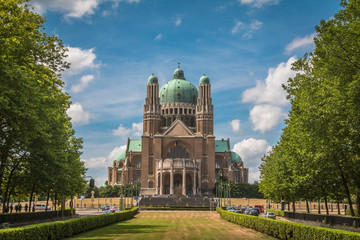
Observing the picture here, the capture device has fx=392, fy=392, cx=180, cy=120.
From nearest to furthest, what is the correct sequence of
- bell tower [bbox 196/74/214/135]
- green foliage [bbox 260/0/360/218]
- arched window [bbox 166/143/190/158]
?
green foliage [bbox 260/0/360/218]
arched window [bbox 166/143/190/158]
bell tower [bbox 196/74/214/135]

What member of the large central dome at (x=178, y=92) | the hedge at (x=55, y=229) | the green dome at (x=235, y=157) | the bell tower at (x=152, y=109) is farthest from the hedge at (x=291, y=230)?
the green dome at (x=235, y=157)

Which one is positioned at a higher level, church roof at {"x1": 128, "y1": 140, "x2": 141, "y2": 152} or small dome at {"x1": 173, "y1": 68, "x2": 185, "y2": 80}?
small dome at {"x1": 173, "y1": 68, "x2": 185, "y2": 80}

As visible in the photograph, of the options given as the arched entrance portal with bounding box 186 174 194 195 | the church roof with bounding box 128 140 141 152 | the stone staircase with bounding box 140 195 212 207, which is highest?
the church roof with bounding box 128 140 141 152

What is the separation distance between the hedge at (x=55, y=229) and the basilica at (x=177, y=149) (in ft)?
198

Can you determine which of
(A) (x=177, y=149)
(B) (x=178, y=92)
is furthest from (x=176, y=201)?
(B) (x=178, y=92)

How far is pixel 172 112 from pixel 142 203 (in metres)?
38.5

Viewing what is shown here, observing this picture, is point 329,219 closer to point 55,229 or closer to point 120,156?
point 55,229

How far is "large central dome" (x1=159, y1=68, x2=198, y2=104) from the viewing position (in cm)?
11619

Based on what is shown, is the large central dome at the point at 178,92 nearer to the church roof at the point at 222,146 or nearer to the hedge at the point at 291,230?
the church roof at the point at 222,146

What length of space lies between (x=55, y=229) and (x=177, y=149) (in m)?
83.7

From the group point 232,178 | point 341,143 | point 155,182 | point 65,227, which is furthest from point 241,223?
point 232,178

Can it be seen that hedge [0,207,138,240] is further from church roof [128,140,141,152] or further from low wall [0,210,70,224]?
church roof [128,140,141,152]

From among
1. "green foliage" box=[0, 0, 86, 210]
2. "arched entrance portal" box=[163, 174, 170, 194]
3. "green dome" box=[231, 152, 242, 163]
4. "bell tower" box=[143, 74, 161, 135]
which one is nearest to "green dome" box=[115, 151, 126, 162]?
"bell tower" box=[143, 74, 161, 135]

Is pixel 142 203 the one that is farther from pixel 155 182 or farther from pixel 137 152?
pixel 137 152
